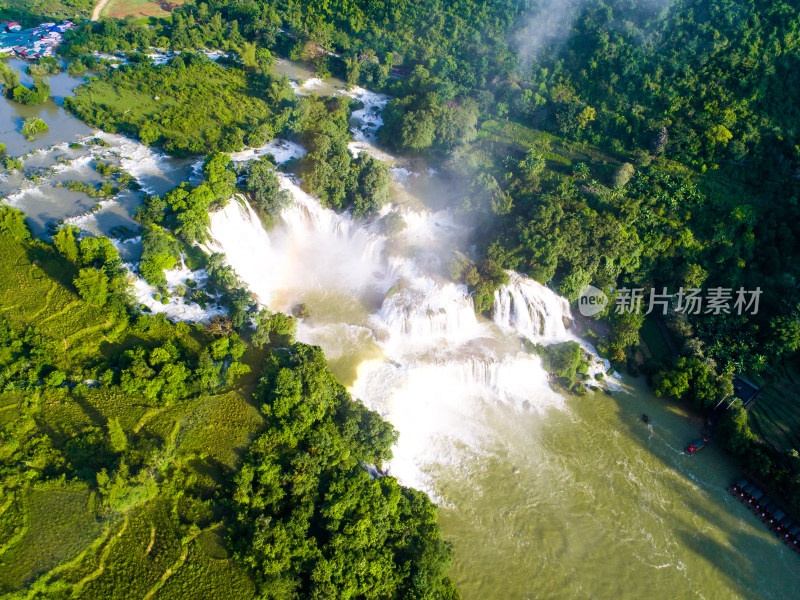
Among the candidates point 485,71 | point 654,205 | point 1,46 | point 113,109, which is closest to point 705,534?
point 654,205

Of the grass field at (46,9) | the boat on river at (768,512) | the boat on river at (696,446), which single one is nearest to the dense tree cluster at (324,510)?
the boat on river at (696,446)

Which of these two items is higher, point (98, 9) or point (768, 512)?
point (768, 512)

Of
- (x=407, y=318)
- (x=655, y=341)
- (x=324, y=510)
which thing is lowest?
(x=324, y=510)

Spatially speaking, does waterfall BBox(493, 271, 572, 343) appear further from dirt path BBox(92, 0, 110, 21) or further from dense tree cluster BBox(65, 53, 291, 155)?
dirt path BBox(92, 0, 110, 21)

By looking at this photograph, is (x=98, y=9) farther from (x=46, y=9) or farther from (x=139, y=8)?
(x=46, y=9)

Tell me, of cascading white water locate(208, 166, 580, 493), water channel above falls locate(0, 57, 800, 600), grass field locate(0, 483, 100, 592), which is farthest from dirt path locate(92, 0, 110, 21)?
grass field locate(0, 483, 100, 592)

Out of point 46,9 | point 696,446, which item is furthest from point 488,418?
point 46,9
